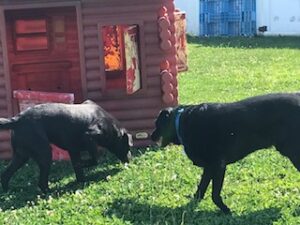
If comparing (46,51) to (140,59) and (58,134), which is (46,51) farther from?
(58,134)

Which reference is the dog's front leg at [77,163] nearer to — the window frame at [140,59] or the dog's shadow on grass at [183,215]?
the dog's shadow on grass at [183,215]

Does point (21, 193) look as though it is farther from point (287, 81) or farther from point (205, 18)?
point (205, 18)

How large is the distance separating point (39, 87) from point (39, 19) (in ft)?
3.65

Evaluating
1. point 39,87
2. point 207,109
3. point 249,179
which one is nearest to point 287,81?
point 39,87

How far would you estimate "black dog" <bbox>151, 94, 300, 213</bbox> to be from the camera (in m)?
7.02

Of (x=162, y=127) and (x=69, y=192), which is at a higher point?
(x=162, y=127)

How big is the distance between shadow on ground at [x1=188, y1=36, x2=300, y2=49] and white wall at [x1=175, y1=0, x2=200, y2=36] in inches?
64.5

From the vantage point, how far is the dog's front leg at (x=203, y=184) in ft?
24.0

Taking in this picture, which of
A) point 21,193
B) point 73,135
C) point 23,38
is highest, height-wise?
point 23,38

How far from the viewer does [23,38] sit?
462 inches

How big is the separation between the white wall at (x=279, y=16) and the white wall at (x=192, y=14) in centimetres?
260

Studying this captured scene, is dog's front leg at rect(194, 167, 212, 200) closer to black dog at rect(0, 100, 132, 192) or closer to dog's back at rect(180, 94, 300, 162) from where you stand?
dog's back at rect(180, 94, 300, 162)

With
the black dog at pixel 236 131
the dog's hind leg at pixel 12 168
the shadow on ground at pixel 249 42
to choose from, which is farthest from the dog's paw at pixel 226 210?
the shadow on ground at pixel 249 42

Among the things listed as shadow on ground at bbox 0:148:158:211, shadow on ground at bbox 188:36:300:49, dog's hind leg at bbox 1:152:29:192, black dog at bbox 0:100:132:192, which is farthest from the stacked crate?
dog's hind leg at bbox 1:152:29:192
